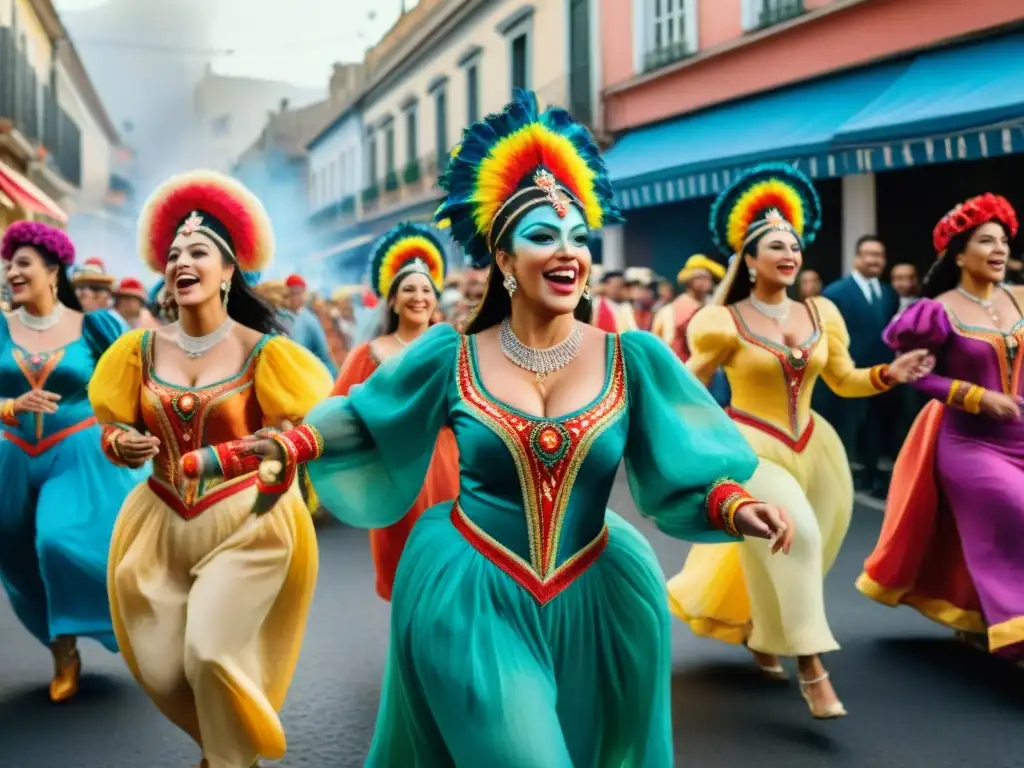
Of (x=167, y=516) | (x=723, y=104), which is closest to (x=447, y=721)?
(x=167, y=516)

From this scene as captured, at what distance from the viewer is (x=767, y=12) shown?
56.2 ft

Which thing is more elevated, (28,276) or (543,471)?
(28,276)

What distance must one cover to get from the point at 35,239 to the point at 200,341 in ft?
6.25

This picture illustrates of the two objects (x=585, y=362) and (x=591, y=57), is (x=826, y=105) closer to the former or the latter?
(x=591, y=57)

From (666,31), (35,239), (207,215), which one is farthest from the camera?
(666,31)

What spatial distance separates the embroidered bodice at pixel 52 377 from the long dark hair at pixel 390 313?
1.46 meters

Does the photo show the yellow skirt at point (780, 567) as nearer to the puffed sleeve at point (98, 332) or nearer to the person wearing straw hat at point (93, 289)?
the puffed sleeve at point (98, 332)

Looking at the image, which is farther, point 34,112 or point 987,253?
point 34,112

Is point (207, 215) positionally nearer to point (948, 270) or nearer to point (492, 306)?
point (492, 306)

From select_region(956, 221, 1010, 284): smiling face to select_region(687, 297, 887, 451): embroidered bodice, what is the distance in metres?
0.70

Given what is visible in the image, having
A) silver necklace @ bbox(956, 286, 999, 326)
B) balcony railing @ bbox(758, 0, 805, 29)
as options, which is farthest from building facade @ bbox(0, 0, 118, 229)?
silver necklace @ bbox(956, 286, 999, 326)

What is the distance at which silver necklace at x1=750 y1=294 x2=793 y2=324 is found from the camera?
6270 mm

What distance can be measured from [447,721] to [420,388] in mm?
891

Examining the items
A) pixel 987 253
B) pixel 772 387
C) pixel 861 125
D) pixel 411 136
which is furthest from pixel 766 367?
pixel 411 136
